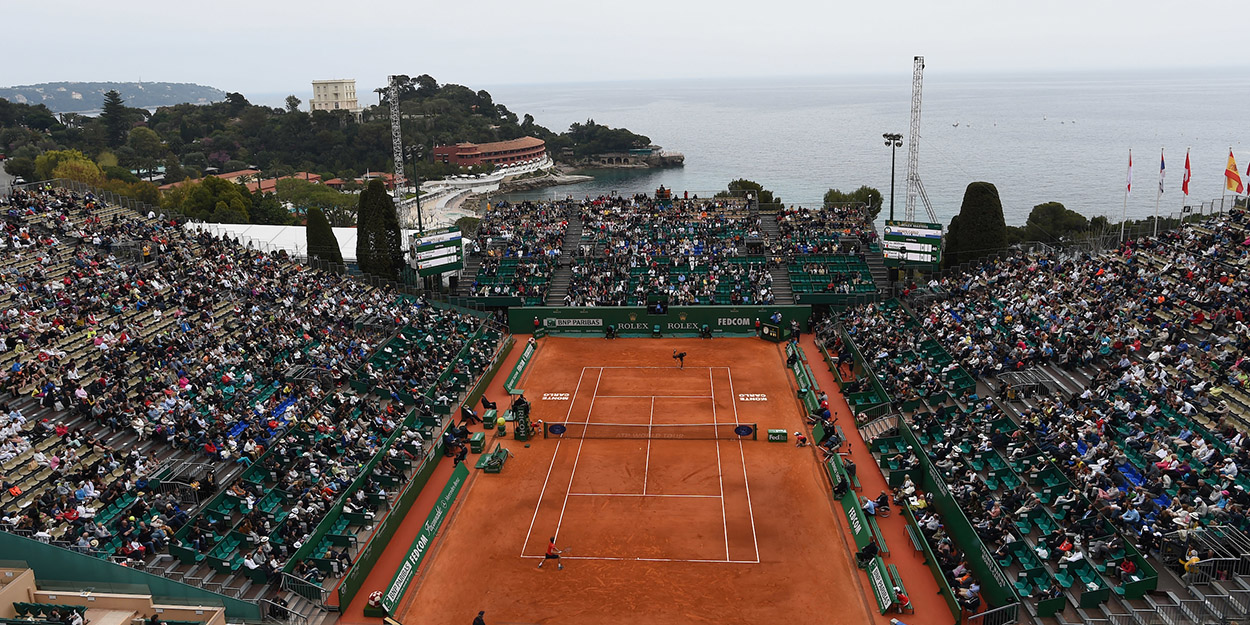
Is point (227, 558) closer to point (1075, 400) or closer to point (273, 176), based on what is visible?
point (1075, 400)

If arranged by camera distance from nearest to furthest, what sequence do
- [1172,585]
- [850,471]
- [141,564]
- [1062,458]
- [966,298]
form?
[1172,585] → [141,564] → [1062,458] → [850,471] → [966,298]

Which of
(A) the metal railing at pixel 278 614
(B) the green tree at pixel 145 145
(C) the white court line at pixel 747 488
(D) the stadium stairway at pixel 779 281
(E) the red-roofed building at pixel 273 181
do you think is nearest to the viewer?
(A) the metal railing at pixel 278 614

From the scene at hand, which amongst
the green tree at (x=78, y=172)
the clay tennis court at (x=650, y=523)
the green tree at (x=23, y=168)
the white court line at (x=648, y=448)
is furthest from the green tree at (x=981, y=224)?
the green tree at (x=23, y=168)

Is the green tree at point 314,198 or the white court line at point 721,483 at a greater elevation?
the green tree at point 314,198

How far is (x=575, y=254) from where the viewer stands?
58.5 metres

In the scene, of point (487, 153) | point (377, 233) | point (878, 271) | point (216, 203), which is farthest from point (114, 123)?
point (878, 271)

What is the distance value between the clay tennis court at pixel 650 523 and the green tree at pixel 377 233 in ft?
59.2

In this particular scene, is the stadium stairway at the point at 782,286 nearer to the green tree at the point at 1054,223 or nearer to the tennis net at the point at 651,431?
the tennis net at the point at 651,431

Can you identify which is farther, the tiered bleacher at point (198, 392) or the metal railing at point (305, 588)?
the tiered bleacher at point (198, 392)

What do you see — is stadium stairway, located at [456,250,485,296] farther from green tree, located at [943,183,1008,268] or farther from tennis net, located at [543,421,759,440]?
green tree, located at [943,183,1008,268]

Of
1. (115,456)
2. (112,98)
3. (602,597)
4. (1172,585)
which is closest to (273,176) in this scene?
(112,98)

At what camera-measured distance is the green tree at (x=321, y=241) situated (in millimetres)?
55425

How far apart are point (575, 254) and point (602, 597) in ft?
121

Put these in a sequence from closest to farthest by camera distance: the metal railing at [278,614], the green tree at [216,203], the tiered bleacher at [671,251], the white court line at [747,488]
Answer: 1. the metal railing at [278,614]
2. the white court line at [747,488]
3. the tiered bleacher at [671,251]
4. the green tree at [216,203]
